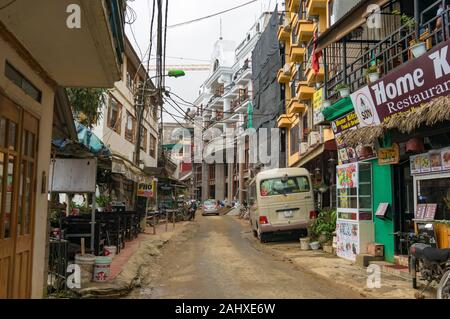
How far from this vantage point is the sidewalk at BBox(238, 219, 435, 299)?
27.1 ft

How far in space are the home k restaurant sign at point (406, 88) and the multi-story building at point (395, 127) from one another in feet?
0.06

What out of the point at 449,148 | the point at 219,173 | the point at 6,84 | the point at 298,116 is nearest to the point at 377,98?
the point at 449,148

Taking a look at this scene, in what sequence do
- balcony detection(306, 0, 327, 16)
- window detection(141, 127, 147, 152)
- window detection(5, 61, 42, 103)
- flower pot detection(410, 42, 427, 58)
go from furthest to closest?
window detection(141, 127, 147, 152)
balcony detection(306, 0, 327, 16)
flower pot detection(410, 42, 427, 58)
window detection(5, 61, 42, 103)

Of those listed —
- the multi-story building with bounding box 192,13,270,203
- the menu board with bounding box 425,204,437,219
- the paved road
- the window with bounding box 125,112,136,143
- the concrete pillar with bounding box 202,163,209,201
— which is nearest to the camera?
the paved road

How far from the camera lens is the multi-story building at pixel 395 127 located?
8.95 metres

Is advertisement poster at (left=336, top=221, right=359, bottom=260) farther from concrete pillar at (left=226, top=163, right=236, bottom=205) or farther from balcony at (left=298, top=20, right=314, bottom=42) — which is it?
concrete pillar at (left=226, top=163, right=236, bottom=205)

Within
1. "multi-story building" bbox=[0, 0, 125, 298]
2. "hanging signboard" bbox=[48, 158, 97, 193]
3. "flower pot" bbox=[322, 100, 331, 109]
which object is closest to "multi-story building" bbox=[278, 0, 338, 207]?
"flower pot" bbox=[322, 100, 331, 109]

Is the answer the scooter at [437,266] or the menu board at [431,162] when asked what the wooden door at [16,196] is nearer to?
the scooter at [437,266]

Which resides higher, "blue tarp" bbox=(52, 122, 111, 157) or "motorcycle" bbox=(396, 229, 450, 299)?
"blue tarp" bbox=(52, 122, 111, 157)

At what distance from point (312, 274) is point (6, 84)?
7.75 m

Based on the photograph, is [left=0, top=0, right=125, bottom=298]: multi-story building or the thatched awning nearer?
[left=0, top=0, right=125, bottom=298]: multi-story building

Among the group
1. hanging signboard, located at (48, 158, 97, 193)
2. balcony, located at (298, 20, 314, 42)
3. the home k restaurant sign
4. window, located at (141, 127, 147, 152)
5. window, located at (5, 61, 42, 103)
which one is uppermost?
balcony, located at (298, 20, 314, 42)

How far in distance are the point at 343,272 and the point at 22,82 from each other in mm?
7757

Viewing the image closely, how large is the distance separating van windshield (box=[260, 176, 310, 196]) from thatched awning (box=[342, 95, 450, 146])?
6.52 meters
